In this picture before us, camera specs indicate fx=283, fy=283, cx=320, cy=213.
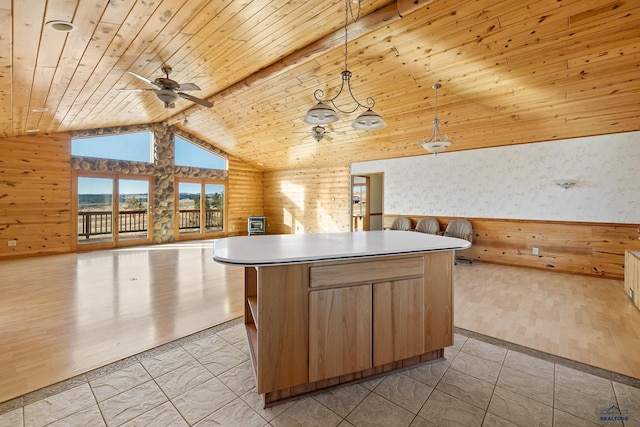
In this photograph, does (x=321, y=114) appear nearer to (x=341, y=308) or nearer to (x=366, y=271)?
(x=366, y=271)

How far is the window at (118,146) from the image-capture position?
6770mm

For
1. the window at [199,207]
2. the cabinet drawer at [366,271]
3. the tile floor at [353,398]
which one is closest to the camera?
the tile floor at [353,398]

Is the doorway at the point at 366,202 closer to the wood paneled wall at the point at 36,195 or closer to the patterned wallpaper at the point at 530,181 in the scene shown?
the patterned wallpaper at the point at 530,181

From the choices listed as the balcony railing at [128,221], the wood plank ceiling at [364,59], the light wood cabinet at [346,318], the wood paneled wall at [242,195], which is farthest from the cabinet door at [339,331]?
the wood paneled wall at [242,195]

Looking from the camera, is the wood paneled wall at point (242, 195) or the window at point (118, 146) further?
the wood paneled wall at point (242, 195)

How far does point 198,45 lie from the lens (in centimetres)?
342

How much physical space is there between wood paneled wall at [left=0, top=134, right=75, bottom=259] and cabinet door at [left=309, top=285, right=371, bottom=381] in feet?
24.4

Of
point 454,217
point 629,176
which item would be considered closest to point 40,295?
point 454,217

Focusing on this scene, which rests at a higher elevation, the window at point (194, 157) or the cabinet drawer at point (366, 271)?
the window at point (194, 157)

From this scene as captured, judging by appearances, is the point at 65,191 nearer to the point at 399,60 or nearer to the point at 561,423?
the point at 399,60

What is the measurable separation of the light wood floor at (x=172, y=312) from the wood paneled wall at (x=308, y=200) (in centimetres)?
401

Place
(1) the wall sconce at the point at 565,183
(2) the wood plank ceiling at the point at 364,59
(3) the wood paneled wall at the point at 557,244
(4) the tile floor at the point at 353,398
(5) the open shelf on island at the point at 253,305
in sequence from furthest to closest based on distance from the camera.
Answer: (1) the wall sconce at the point at 565,183 < (3) the wood paneled wall at the point at 557,244 < (2) the wood plank ceiling at the point at 364,59 < (5) the open shelf on island at the point at 253,305 < (4) the tile floor at the point at 353,398

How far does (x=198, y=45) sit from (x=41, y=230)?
19.3 ft

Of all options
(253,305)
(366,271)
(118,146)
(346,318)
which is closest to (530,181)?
(366,271)
